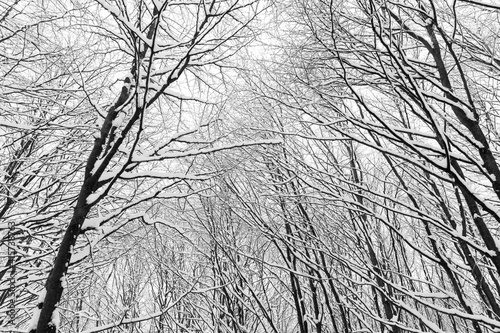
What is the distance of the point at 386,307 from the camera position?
3645 millimetres

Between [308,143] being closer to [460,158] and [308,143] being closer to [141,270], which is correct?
[460,158]

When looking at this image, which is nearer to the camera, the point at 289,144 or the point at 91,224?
the point at 91,224

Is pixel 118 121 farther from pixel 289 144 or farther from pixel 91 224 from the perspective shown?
pixel 289 144

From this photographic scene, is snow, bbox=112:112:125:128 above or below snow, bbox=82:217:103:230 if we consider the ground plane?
above

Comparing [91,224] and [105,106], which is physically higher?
[105,106]

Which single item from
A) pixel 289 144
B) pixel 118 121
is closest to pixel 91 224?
pixel 118 121

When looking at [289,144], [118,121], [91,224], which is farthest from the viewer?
[289,144]

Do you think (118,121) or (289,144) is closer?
(118,121)

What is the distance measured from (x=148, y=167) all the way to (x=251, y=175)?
4.89 feet

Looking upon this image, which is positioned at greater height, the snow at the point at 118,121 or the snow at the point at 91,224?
the snow at the point at 118,121

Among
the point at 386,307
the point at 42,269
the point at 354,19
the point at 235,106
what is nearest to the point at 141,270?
the point at 42,269

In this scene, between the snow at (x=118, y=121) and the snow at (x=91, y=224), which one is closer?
the snow at (x=91, y=224)

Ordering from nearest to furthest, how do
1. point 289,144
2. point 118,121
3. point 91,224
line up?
point 91,224, point 118,121, point 289,144

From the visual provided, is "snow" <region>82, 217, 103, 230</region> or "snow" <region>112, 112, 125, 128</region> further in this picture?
"snow" <region>112, 112, 125, 128</region>
